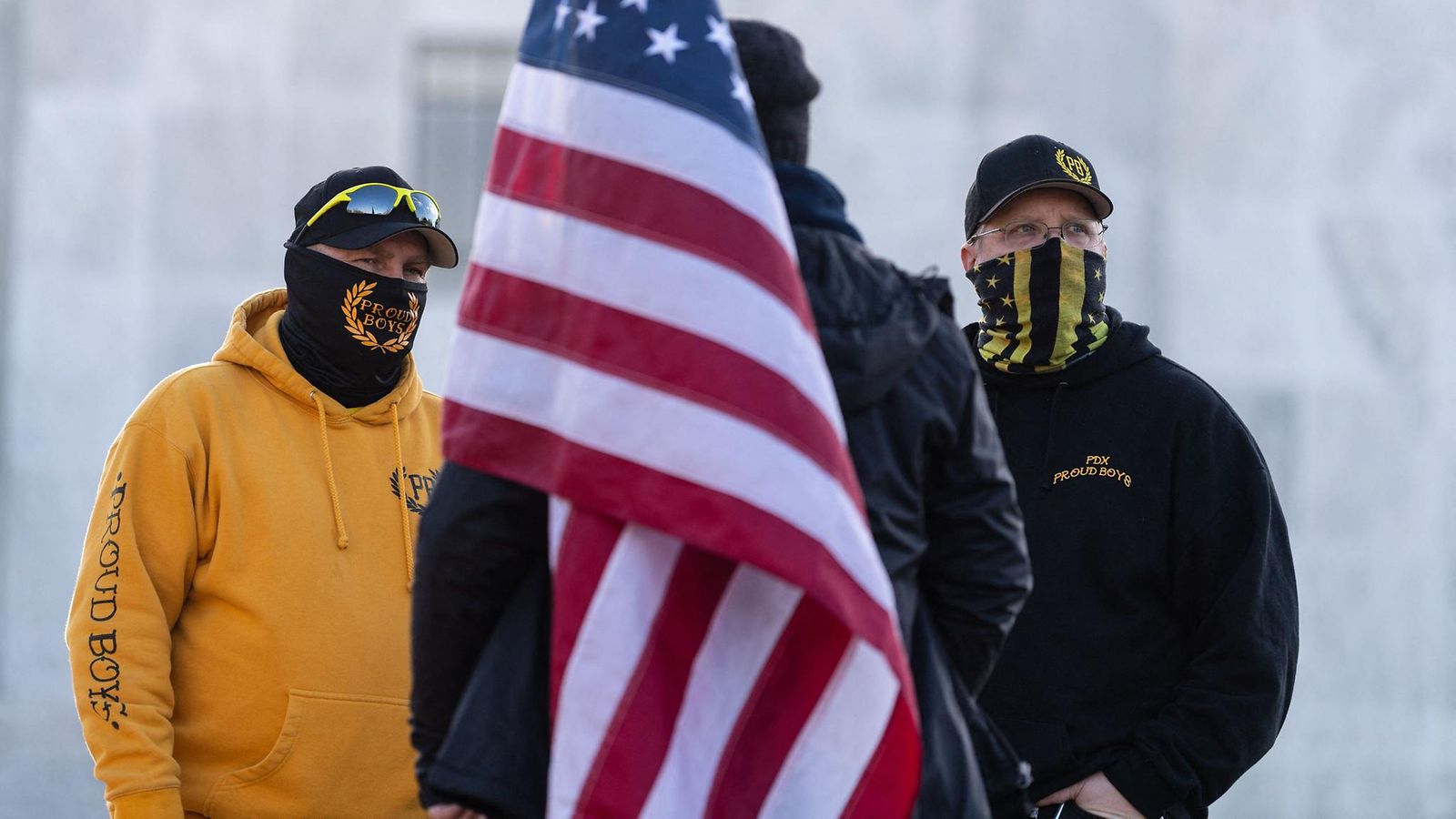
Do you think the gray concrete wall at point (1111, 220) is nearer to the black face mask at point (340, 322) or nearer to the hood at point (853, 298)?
the black face mask at point (340, 322)

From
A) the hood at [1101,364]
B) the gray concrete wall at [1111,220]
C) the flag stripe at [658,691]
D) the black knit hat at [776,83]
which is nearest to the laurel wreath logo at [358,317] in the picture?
the hood at [1101,364]

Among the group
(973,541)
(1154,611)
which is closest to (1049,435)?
(1154,611)

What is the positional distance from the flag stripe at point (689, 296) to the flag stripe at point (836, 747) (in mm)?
368

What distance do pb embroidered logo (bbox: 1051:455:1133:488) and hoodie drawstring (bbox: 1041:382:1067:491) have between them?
18 mm

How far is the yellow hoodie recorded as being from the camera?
11.9ft

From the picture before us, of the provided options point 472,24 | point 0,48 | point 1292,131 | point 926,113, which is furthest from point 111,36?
point 1292,131

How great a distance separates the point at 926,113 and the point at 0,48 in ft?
17.4

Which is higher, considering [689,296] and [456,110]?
[456,110]

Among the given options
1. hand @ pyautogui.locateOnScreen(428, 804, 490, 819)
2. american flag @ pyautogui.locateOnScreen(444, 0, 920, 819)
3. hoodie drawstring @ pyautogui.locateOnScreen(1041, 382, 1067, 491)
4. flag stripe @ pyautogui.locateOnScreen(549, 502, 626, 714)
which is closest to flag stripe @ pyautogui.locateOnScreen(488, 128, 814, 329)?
american flag @ pyautogui.locateOnScreen(444, 0, 920, 819)

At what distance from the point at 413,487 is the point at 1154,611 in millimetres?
1748

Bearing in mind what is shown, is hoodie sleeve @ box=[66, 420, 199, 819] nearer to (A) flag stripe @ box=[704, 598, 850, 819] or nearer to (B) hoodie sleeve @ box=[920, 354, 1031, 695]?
(A) flag stripe @ box=[704, 598, 850, 819]

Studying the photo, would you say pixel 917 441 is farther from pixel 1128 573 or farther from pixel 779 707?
pixel 1128 573

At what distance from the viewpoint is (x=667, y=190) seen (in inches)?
103

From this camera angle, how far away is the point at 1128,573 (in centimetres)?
380
